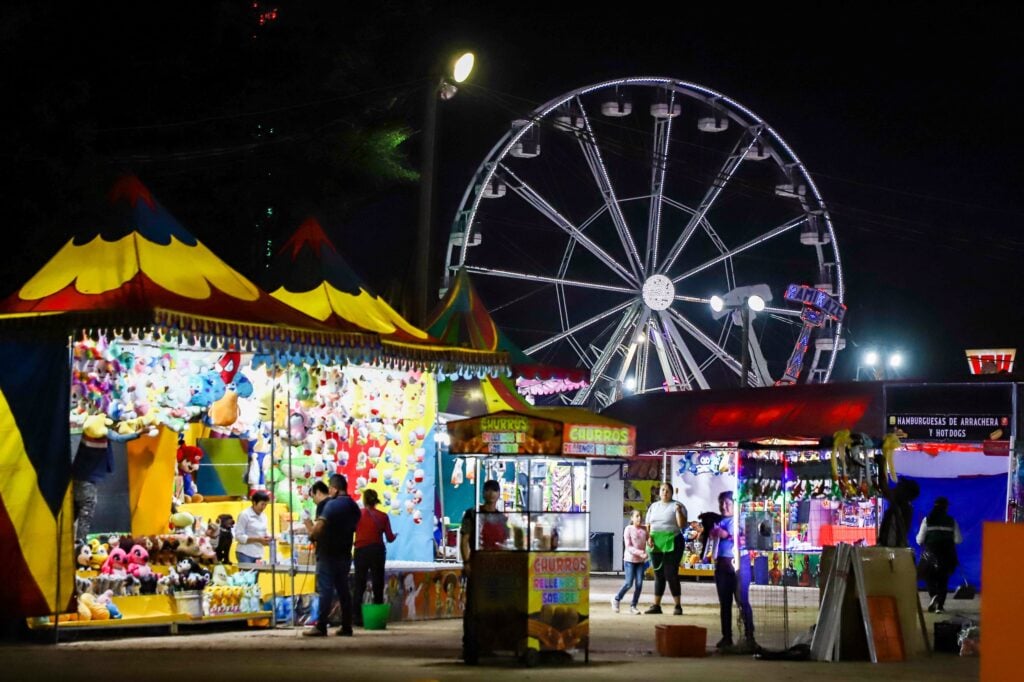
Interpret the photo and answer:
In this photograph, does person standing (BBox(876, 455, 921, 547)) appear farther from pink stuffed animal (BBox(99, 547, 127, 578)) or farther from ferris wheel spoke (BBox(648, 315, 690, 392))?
ferris wheel spoke (BBox(648, 315, 690, 392))

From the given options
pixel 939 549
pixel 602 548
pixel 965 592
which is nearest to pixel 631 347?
pixel 602 548

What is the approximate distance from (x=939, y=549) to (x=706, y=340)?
1271cm

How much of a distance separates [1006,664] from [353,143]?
21565 millimetres

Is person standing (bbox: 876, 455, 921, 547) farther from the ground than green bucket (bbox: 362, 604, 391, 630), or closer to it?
farther from the ground

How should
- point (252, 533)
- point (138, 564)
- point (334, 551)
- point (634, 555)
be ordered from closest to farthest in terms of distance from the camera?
point (138, 564), point (334, 551), point (252, 533), point (634, 555)

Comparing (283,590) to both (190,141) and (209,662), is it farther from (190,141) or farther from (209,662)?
(190,141)

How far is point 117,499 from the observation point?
18094mm

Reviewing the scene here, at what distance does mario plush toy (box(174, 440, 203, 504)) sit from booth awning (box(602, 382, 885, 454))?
9.83 m

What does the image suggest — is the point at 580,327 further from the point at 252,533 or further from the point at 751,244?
the point at 252,533

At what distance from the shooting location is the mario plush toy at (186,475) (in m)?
18.3

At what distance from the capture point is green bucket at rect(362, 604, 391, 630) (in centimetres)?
1577

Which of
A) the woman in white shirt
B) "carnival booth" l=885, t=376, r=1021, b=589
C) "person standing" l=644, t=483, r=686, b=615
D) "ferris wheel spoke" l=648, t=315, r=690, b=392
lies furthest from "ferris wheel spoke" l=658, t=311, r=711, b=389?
the woman in white shirt

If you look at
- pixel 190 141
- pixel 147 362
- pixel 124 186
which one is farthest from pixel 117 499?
pixel 190 141

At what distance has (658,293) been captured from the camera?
32.5 meters
